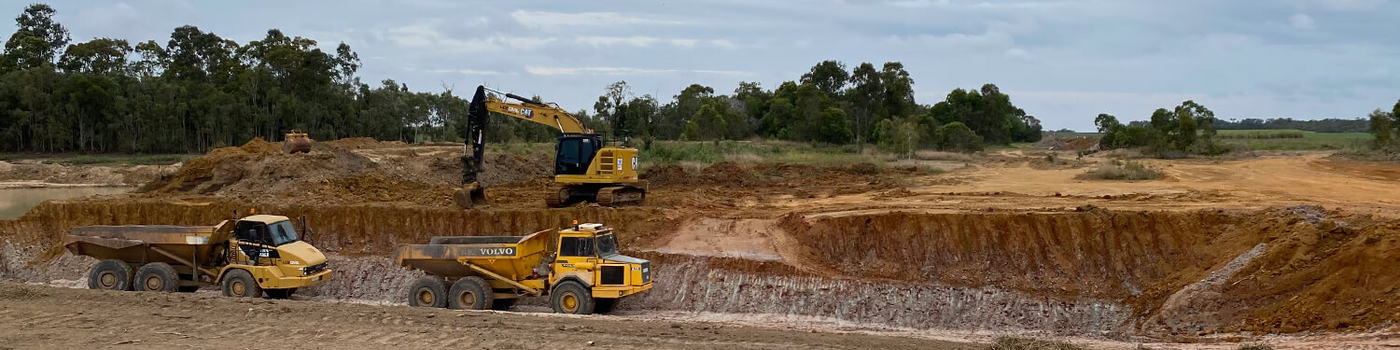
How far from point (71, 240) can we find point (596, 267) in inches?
426

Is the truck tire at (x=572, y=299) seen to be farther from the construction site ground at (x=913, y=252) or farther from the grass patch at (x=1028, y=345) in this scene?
the grass patch at (x=1028, y=345)

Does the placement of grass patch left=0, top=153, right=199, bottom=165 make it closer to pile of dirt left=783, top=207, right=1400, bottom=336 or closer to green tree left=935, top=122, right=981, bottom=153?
green tree left=935, top=122, right=981, bottom=153

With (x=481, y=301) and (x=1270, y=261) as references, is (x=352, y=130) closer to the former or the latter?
(x=481, y=301)

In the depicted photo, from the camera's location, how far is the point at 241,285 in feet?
59.0

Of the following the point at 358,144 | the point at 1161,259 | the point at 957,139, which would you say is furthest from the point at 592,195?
the point at 957,139

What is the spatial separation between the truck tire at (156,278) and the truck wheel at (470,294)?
18.4ft

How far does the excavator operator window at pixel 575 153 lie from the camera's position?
23719 millimetres

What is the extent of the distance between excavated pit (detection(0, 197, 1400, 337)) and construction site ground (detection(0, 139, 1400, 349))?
0.13 feet

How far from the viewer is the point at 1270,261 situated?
52.9 ft

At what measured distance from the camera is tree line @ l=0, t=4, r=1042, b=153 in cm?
6538

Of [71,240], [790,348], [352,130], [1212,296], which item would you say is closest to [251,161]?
[71,240]

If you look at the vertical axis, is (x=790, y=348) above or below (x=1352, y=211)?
below

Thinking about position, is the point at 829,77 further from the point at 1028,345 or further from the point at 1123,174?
the point at 1028,345

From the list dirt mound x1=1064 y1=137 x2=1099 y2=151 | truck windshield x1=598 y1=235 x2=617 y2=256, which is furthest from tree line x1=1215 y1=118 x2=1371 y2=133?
truck windshield x1=598 y1=235 x2=617 y2=256
